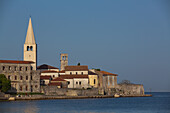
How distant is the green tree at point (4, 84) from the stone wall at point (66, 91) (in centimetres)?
1191

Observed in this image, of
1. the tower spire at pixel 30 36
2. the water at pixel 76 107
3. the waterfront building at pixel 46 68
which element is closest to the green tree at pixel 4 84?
the water at pixel 76 107

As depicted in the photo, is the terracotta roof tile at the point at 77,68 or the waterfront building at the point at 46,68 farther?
the waterfront building at the point at 46,68

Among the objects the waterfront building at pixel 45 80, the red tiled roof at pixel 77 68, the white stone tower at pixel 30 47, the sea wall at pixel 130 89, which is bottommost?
the sea wall at pixel 130 89

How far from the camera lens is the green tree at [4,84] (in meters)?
89.1

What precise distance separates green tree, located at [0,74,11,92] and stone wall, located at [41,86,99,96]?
39.1ft

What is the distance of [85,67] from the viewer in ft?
383

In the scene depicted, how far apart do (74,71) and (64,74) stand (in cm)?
278

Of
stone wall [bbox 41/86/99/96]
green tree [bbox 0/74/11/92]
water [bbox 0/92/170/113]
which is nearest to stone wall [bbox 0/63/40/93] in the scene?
stone wall [bbox 41/86/99/96]

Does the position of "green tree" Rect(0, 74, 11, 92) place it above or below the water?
above

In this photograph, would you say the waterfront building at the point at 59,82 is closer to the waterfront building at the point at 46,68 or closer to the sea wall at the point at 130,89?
the waterfront building at the point at 46,68

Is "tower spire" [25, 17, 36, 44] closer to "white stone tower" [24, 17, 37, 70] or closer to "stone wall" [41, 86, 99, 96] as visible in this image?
"white stone tower" [24, 17, 37, 70]

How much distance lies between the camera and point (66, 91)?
103 meters

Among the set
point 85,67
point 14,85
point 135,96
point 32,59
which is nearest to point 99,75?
point 85,67

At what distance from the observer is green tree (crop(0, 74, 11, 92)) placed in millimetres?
89125
